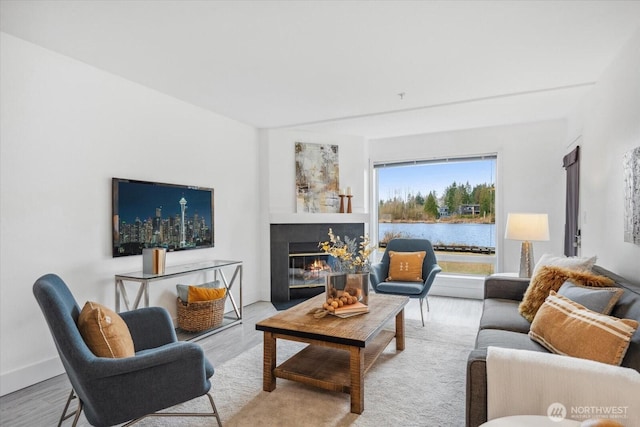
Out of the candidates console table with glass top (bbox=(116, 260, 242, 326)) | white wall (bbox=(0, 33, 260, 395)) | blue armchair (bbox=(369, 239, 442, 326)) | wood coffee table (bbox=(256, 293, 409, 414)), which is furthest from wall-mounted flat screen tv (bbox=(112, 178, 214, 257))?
blue armchair (bbox=(369, 239, 442, 326))

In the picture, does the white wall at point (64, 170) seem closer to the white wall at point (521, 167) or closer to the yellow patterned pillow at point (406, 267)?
the yellow patterned pillow at point (406, 267)

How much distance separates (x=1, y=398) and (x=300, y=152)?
3.95 metres

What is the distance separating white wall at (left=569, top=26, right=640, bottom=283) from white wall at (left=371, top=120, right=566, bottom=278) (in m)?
1.17

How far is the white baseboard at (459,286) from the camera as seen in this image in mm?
5098

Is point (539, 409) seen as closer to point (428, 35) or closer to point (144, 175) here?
point (428, 35)

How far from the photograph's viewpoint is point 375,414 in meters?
2.17

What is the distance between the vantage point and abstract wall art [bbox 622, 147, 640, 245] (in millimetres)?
2236

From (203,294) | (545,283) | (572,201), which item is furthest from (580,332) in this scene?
(203,294)

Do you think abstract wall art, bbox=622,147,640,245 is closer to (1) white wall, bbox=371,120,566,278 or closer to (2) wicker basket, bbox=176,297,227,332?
(1) white wall, bbox=371,120,566,278

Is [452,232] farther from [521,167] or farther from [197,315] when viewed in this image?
[197,315]

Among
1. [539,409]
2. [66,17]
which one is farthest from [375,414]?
[66,17]

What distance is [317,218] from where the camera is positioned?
5090mm

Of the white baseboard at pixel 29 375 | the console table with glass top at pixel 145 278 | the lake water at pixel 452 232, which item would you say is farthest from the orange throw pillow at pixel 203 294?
the lake water at pixel 452 232

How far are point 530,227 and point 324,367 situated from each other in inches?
101
